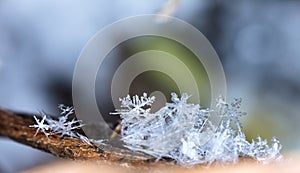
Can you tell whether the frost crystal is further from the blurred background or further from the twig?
the blurred background

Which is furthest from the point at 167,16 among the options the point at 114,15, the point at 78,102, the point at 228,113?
the point at 228,113

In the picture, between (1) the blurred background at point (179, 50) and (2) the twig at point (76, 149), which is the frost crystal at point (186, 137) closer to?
(2) the twig at point (76, 149)

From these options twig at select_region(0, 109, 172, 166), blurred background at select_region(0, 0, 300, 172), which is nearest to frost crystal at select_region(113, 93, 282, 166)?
twig at select_region(0, 109, 172, 166)

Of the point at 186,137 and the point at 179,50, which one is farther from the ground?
the point at 179,50

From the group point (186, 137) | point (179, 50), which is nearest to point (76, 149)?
point (186, 137)

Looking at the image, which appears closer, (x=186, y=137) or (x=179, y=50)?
(x=186, y=137)

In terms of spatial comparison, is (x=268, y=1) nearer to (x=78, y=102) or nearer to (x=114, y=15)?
(x=114, y=15)

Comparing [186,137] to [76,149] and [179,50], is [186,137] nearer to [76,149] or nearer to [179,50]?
[76,149]
